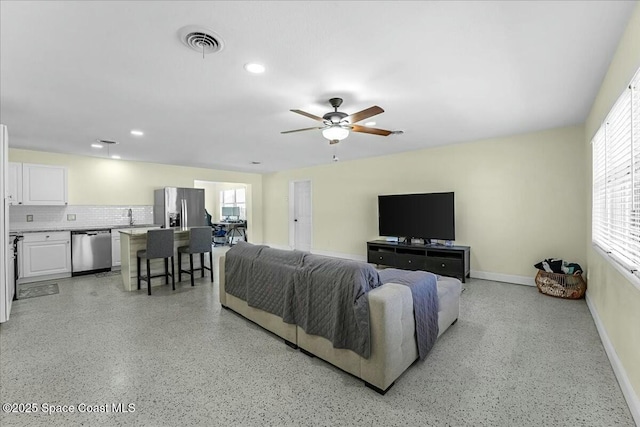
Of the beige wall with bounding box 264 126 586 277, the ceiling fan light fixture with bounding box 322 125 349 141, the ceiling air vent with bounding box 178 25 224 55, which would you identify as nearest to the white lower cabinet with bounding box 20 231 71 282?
the ceiling air vent with bounding box 178 25 224 55

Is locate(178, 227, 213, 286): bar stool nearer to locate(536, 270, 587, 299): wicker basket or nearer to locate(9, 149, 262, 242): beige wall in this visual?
locate(9, 149, 262, 242): beige wall

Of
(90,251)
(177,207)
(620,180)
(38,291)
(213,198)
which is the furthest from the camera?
(213,198)

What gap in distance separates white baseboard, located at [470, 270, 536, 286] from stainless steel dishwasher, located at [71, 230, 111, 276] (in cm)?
683

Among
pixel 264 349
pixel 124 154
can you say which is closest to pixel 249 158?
pixel 124 154

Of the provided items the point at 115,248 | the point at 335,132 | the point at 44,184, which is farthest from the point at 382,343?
the point at 44,184

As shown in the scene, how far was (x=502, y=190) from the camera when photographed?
4734 millimetres

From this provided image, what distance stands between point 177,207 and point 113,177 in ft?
4.54

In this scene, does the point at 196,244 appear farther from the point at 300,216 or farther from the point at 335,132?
the point at 300,216

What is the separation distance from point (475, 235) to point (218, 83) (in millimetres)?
4545

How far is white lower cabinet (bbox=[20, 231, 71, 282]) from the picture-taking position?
494 cm

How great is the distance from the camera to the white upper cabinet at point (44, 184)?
5051 millimetres

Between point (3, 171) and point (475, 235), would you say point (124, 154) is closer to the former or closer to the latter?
point (3, 171)

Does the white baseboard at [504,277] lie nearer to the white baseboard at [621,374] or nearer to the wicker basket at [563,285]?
the wicker basket at [563,285]

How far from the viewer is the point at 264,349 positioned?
2611 millimetres
